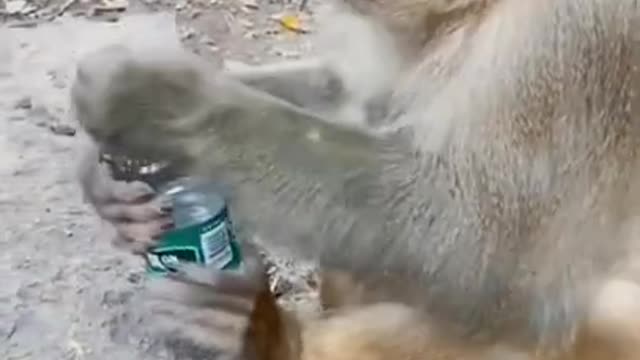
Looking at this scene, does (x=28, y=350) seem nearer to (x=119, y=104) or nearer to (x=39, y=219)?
(x=39, y=219)

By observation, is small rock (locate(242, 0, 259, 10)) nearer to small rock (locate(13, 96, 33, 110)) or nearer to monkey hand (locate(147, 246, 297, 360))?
small rock (locate(13, 96, 33, 110))

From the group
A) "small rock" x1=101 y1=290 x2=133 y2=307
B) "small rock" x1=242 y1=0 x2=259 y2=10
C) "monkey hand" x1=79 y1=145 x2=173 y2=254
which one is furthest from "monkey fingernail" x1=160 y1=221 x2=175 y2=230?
"small rock" x1=242 y1=0 x2=259 y2=10

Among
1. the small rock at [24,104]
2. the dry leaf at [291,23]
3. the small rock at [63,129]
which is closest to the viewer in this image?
the small rock at [63,129]

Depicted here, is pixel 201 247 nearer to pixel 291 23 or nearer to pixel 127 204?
pixel 127 204

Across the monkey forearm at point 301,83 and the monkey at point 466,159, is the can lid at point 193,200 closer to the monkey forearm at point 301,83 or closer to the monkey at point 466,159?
the monkey at point 466,159

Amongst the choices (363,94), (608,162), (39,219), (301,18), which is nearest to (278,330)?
(363,94)

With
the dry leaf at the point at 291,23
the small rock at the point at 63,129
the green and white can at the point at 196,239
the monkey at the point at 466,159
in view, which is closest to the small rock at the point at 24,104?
the small rock at the point at 63,129
